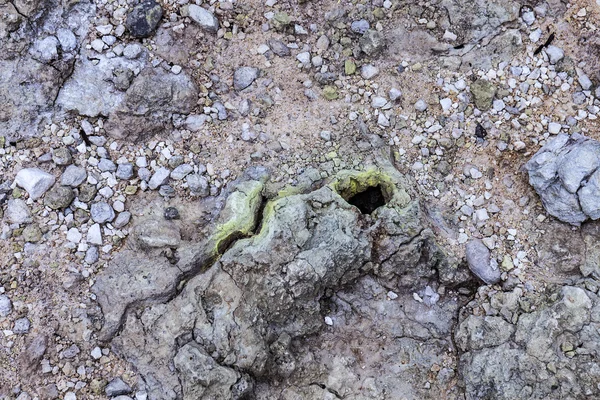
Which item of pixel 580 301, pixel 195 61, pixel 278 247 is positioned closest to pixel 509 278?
pixel 580 301

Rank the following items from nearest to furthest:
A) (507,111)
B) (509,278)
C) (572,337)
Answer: (572,337) → (509,278) → (507,111)

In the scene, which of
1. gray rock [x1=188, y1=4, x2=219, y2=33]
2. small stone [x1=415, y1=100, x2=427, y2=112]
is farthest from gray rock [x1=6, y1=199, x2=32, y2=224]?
small stone [x1=415, y1=100, x2=427, y2=112]

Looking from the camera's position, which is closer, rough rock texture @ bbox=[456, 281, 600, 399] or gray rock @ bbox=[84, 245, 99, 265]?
rough rock texture @ bbox=[456, 281, 600, 399]

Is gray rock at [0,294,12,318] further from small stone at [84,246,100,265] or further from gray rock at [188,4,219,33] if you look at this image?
gray rock at [188,4,219,33]

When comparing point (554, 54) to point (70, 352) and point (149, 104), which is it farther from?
point (70, 352)

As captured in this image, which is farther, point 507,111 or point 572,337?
point 507,111

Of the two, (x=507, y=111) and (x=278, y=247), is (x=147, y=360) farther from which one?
(x=507, y=111)
